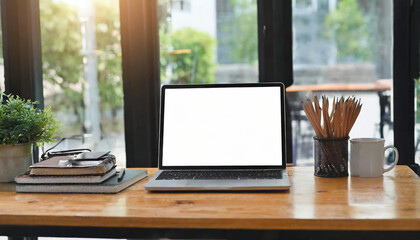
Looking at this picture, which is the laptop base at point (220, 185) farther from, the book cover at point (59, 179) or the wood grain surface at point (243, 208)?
the book cover at point (59, 179)

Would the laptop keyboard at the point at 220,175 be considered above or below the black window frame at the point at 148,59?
below

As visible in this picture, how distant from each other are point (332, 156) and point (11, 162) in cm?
99

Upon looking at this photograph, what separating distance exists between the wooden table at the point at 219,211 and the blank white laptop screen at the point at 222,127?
0.20 m

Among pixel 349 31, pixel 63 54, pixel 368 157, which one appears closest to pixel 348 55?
pixel 349 31

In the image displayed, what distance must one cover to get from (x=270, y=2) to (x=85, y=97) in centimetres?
103

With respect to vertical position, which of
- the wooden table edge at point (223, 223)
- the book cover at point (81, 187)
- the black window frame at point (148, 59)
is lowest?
the wooden table edge at point (223, 223)

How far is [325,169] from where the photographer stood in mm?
1494

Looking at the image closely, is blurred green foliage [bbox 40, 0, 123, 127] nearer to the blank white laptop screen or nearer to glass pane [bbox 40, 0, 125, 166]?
glass pane [bbox 40, 0, 125, 166]

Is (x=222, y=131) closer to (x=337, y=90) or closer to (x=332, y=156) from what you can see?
(x=332, y=156)

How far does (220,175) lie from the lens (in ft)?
4.91

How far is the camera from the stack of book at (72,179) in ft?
4.59

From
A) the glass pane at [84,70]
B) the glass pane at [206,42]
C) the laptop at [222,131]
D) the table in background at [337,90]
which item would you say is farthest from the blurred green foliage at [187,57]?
the laptop at [222,131]

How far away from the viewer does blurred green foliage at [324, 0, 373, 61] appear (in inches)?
86.2

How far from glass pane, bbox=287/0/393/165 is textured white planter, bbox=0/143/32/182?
1138mm
